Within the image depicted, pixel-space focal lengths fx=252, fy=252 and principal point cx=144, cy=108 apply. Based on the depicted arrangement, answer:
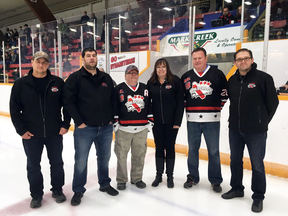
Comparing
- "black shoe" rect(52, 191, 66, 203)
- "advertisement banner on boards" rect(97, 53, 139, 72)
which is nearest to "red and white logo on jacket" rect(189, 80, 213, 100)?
"black shoe" rect(52, 191, 66, 203)

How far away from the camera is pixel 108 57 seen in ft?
17.4

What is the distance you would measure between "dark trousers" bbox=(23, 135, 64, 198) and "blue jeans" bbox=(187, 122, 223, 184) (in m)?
1.34

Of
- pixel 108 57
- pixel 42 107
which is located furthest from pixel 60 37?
pixel 42 107

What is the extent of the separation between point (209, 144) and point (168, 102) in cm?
61

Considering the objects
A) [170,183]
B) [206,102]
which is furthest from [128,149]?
[206,102]

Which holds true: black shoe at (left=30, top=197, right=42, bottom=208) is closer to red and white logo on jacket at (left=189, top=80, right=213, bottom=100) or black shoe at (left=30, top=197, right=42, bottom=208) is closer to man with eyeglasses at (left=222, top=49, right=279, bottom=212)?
red and white logo on jacket at (left=189, top=80, right=213, bottom=100)

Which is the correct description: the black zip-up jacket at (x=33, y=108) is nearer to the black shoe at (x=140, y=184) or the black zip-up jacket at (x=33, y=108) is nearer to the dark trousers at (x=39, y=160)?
the dark trousers at (x=39, y=160)

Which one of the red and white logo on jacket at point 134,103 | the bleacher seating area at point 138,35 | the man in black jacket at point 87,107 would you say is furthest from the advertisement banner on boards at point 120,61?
the man in black jacket at point 87,107

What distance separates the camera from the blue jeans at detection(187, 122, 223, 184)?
2.57 meters

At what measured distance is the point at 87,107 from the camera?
7.47 ft

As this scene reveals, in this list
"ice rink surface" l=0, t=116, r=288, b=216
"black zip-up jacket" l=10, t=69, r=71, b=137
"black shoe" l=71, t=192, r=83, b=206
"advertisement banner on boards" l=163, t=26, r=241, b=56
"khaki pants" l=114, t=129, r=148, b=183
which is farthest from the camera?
"advertisement banner on boards" l=163, t=26, r=241, b=56

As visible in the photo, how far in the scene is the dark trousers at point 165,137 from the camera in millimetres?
2633

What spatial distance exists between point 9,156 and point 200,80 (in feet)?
10.4

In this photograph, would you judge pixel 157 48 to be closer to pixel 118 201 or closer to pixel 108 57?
pixel 108 57
